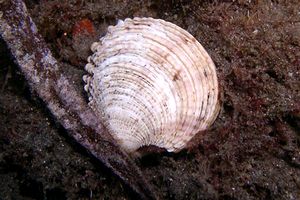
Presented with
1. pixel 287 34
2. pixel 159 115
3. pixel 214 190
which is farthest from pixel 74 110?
pixel 287 34

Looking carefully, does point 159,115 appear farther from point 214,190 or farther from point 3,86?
point 3,86

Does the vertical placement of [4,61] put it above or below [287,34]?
below

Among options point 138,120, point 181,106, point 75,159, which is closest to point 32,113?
point 75,159

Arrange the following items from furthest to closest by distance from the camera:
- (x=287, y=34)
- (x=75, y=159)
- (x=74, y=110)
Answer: (x=75, y=159) < (x=74, y=110) < (x=287, y=34)

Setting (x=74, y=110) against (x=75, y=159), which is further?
(x=75, y=159)

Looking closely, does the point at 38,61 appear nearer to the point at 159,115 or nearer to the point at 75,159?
the point at 75,159

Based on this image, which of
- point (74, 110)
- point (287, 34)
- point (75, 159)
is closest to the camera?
point (287, 34)

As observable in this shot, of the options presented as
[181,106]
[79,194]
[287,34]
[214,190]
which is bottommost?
[79,194]
